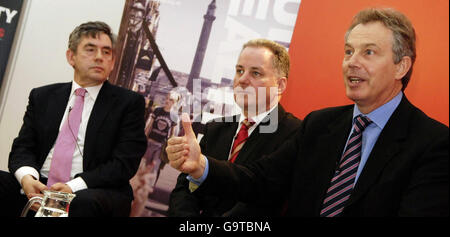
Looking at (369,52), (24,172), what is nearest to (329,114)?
(369,52)

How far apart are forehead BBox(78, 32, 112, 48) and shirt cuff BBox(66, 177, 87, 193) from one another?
39.3 inches

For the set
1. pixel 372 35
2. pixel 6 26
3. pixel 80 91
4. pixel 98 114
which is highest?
pixel 372 35

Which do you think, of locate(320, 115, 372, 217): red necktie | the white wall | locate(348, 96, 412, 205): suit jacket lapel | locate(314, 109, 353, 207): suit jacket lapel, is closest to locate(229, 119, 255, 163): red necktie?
locate(314, 109, 353, 207): suit jacket lapel

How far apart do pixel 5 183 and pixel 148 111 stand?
115 cm

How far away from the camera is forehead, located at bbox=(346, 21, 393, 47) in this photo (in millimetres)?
1976

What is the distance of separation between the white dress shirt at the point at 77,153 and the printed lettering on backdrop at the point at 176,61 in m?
0.45

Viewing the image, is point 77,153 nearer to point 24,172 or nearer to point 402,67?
point 24,172

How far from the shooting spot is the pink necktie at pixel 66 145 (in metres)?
2.92

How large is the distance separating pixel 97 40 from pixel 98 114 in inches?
21.8

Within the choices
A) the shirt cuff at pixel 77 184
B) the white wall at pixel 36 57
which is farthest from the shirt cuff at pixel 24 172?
the white wall at pixel 36 57

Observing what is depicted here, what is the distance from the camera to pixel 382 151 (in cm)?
185
